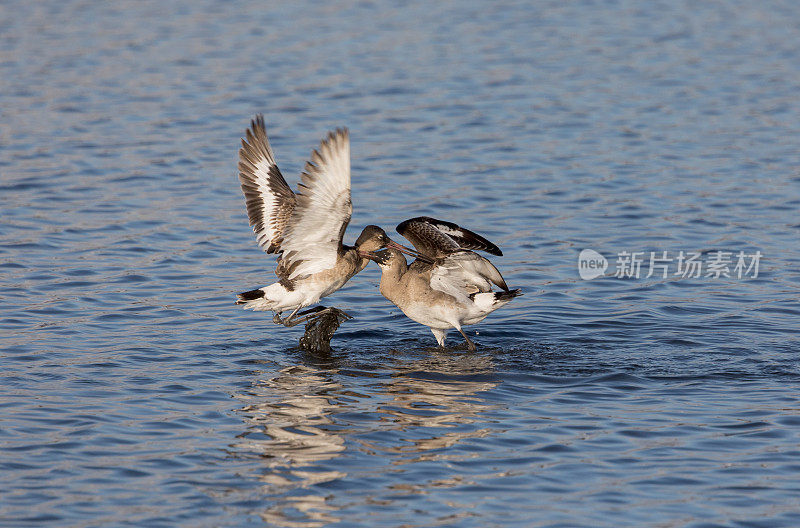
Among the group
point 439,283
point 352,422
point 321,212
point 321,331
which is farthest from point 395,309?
point 352,422

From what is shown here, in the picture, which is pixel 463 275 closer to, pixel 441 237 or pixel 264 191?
pixel 441 237

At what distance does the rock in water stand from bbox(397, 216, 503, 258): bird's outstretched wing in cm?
99

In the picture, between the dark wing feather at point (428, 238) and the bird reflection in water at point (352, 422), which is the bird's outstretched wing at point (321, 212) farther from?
the bird reflection in water at point (352, 422)

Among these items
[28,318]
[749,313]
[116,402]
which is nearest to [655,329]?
[749,313]

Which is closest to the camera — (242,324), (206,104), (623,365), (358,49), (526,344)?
(623,365)

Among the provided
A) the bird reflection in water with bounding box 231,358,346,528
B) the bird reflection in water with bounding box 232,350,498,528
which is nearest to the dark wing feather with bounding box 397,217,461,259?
the bird reflection in water with bounding box 232,350,498,528

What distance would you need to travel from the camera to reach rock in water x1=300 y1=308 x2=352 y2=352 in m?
10.1

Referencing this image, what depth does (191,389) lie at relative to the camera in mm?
8906

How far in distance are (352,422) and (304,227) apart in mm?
1743

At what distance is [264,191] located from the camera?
407 inches

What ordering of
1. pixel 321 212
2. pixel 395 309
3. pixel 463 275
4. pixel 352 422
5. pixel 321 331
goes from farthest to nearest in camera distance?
pixel 395 309
pixel 463 275
pixel 321 331
pixel 321 212
pixel 352 422

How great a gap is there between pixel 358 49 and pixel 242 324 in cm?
1299

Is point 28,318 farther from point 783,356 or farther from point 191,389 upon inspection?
point 783,356

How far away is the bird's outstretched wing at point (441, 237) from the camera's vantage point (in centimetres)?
947
